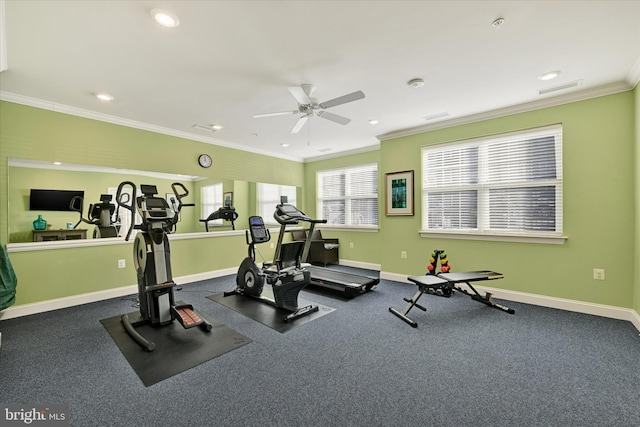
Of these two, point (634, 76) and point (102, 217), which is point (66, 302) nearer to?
point (102, 217)

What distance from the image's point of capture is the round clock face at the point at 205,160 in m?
4.89

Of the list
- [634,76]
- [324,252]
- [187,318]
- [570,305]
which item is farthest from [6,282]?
[634,76]

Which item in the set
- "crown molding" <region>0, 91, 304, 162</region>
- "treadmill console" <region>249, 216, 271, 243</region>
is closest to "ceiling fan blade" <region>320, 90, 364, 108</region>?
"treadmill console" <region>249, 216, 271, 243</region>

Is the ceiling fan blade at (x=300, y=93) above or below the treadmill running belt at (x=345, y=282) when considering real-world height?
Result: above

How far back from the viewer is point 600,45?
7.56 feet

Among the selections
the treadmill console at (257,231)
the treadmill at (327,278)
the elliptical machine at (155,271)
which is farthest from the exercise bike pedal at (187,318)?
the treadmill at (327,278)

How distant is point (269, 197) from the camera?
631cm

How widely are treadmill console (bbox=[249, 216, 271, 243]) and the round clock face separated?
189cm

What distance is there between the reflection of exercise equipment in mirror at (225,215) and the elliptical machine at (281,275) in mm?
1557

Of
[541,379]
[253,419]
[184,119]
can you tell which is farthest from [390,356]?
[184,119]

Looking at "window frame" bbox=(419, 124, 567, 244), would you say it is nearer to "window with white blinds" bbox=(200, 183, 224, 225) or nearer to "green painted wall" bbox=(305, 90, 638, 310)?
"green painted wall" bbox=(305, 90, 638, 310)

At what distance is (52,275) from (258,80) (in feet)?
11.9

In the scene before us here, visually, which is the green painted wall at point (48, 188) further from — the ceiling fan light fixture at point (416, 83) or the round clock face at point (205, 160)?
the ceiling fan light fixture at point (416, 83)

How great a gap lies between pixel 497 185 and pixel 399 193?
1499 millimetres
